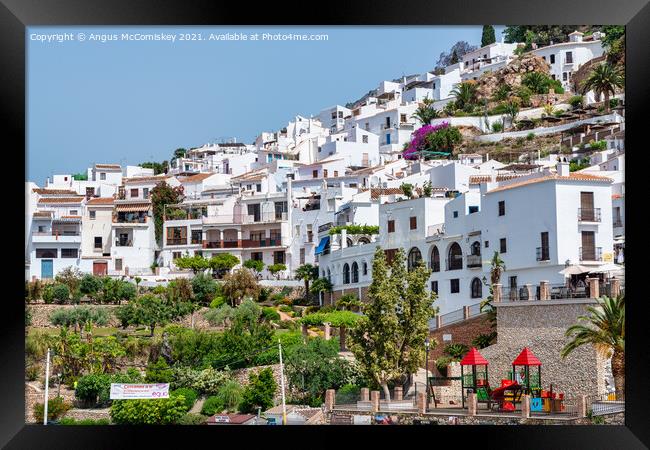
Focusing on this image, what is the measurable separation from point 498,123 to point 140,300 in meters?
9.92

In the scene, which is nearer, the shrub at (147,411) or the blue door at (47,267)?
the shrub at (147,411)

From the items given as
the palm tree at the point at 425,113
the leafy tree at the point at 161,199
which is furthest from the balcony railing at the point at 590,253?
the palm tree at the point at 425,113

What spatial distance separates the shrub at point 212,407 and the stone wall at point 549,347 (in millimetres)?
3482

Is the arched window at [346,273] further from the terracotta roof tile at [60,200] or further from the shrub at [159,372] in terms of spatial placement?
the terracotta roof tile at [60,200]

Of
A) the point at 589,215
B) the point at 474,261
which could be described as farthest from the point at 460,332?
the point at 589,215

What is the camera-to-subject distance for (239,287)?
16.3 metres

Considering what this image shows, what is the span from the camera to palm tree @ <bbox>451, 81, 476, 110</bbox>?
22359 millimetres

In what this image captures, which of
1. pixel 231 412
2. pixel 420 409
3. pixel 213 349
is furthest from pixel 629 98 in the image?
pixel 213 349

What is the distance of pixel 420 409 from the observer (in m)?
12.0

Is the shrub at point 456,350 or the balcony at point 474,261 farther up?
the balcony at point 474,261

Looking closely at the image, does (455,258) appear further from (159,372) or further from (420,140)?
(420,140)

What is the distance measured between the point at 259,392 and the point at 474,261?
3.37 meters

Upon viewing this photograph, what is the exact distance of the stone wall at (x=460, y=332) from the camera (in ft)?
43.6
